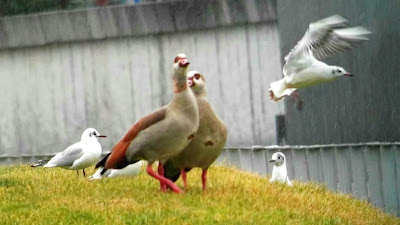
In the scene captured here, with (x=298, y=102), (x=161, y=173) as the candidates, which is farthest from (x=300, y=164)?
(x=161, y=173)

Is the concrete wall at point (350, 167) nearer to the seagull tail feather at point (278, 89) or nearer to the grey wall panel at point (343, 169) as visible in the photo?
the grey wall panel at point (343, 169)

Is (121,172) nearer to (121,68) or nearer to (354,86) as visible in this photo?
(354,86)

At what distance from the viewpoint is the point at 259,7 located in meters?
15.4

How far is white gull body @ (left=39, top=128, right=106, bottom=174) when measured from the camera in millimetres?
11984

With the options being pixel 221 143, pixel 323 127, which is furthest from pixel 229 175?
pixel 323 127

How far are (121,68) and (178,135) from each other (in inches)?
238

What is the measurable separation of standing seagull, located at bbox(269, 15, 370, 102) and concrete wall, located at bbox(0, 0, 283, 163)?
3.15 m

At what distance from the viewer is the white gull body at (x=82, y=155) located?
1198 cm

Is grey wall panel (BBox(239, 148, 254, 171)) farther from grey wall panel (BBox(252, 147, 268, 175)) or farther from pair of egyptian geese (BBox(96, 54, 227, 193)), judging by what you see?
pair of egyptian geese (BBox(96, 54, 227, 193))

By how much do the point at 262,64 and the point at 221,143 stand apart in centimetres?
508

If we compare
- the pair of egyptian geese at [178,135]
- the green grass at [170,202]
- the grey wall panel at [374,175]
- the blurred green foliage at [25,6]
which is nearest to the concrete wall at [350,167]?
the grey wall panel at [374,175]

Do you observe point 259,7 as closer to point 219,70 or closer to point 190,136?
point 219,70

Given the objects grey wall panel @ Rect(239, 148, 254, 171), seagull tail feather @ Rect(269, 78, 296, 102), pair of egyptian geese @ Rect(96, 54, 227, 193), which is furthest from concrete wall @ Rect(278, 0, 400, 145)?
pair of egyptian geese @ Rect(96, 54, 227, 193)

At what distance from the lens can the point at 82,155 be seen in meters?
12.0
